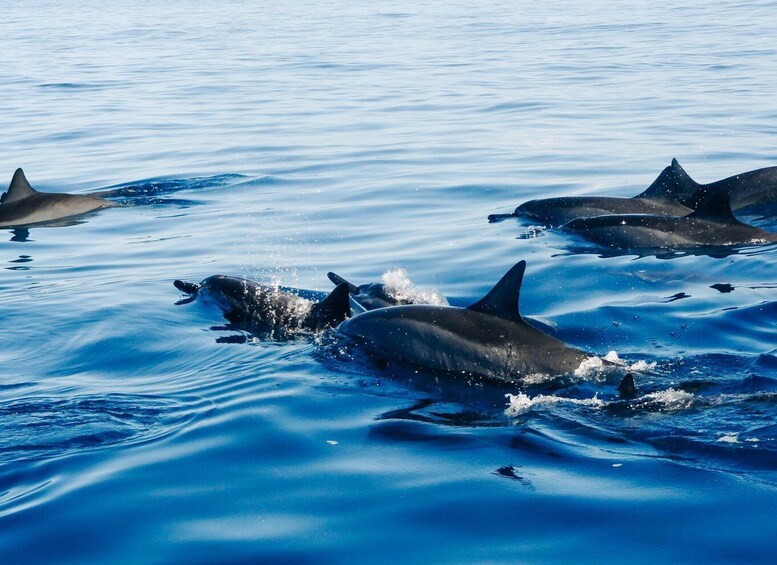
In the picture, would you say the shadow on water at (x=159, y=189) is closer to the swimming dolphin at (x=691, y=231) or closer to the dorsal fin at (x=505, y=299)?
the swimming dolphin at (x=691, y=231)

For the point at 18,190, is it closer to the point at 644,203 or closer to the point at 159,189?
the point at 159,189

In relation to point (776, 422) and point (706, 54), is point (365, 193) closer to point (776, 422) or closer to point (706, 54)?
point (776, 422)

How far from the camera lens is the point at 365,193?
59.7 feet

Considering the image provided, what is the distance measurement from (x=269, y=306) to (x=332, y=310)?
3.49ft

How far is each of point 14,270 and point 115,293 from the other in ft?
7.70

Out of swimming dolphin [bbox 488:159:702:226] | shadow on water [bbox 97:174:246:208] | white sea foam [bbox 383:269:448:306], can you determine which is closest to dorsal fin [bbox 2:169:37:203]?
shadow on water [bbox 97:174:246:208]

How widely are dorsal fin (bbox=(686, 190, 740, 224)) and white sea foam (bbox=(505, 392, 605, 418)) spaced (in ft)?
21.1

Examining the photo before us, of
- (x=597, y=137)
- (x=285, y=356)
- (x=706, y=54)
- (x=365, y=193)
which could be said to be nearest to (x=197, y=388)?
(x=285, y=356)

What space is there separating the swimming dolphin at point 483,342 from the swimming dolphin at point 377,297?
1.66 metres

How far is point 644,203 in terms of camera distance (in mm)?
14672

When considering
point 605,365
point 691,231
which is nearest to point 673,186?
point 691,231

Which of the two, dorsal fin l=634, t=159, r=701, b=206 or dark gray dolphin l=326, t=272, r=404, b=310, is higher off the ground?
dorsal fin l=634, t=159, r=701, b=206

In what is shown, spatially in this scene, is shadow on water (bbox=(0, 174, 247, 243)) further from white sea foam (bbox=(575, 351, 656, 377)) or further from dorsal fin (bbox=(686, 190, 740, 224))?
white sea foam (bbox=(575, 351, 656, 377))

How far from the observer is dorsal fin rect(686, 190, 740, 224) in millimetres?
13391
